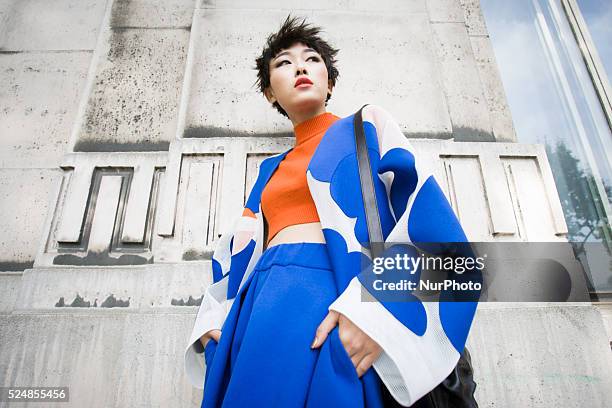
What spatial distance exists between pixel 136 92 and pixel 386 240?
2070mm

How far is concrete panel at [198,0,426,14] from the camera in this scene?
2.49 metres

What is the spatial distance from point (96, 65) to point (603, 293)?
3.23m

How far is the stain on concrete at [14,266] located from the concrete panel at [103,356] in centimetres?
36

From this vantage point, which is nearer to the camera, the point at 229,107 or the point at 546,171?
the point at 546,171

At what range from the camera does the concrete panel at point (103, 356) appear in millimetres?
1578

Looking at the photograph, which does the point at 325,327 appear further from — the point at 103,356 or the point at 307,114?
the point at 103,356

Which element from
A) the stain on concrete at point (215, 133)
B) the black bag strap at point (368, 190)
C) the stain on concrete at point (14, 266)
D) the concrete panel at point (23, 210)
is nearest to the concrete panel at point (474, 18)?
the stain on concrete at point (215, 133)

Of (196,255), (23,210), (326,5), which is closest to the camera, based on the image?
(196,255)

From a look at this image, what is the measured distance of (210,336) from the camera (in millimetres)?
1198

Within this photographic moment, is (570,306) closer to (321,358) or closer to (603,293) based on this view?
(603,293)

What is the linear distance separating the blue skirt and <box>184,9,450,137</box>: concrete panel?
129 centimetres

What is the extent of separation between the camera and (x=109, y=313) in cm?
176

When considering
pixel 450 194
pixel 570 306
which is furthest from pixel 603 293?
pixel 450 194

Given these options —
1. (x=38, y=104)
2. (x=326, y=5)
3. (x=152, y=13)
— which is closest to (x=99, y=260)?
(x=38, y=104)
